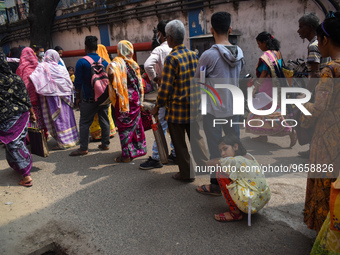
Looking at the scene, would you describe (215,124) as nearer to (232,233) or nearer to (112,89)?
(232,233)

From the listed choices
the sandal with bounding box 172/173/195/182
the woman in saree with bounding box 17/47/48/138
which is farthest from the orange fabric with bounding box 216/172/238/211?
the woman in saree with bounding box 17/47/48/138

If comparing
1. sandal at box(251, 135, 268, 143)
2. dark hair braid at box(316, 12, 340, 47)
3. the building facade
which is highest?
the building facade

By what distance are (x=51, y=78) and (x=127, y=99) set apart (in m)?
1.78

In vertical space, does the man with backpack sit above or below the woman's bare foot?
above

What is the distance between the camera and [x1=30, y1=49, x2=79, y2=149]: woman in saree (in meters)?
5.23

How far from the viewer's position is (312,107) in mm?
2320

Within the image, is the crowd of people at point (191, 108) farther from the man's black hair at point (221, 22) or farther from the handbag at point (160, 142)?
the handbag at point (160, 142)

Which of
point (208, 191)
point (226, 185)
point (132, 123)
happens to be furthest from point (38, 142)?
point (226, 185)

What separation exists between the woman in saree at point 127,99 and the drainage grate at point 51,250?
196 cm

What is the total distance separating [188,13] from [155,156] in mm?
6777

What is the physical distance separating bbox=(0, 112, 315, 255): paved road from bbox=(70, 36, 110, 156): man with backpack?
2.65ft

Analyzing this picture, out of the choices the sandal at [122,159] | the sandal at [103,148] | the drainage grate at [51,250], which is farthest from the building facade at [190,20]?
the drainage grate at [51,250]

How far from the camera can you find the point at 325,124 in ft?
7.72

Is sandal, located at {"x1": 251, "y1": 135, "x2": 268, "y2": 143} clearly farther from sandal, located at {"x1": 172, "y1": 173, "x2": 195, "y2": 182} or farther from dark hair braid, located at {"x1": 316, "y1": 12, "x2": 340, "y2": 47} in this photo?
dark hair braid, located at {"x1": 316, "y1": 12, "x2": 340, "y2": 47}
